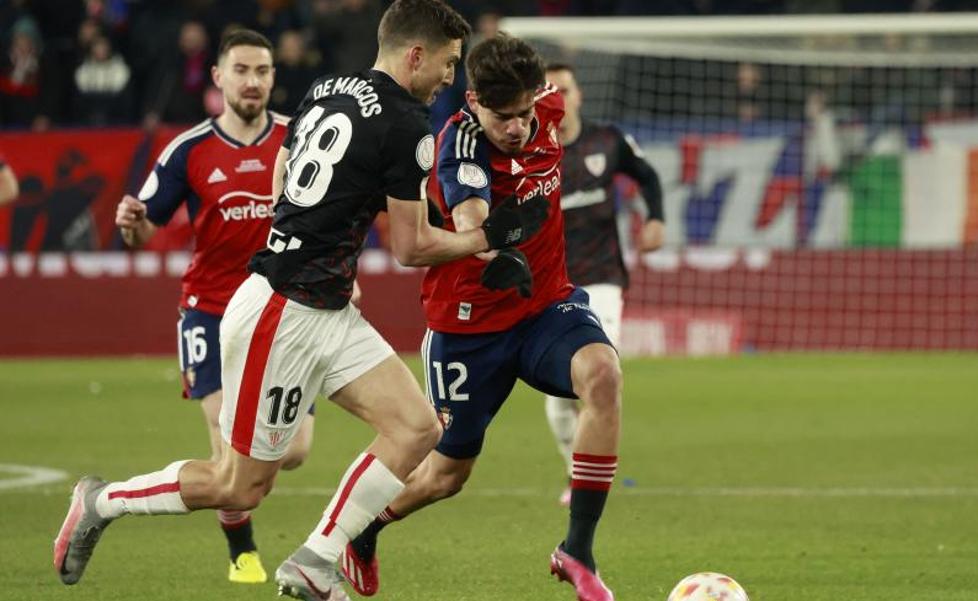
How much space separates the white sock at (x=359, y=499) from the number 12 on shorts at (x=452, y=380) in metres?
1.17

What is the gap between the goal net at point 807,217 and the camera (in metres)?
19.8

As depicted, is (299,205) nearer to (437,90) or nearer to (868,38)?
(437,90)

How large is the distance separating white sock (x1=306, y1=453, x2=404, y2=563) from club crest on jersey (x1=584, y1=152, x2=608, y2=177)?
4.67 m

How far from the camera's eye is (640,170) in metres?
11.5

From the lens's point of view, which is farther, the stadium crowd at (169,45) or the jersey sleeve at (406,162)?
the stadium crowd at (169,45)

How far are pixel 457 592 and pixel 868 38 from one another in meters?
13.9

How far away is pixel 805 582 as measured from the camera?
808 centimetres

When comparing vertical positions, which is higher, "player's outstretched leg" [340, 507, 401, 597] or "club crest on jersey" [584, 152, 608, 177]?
"club crest on jersey" [584, 152, 608, 177]

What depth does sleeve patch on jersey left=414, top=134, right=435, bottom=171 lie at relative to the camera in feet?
22.4

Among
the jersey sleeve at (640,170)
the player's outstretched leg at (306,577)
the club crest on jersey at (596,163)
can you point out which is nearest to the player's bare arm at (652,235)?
the jersey sleeve at (640,170)

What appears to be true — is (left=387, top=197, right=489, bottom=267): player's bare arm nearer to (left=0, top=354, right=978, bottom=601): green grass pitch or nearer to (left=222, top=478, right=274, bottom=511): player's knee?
(left=222, top=478, right=274, bottom=511): player's knee

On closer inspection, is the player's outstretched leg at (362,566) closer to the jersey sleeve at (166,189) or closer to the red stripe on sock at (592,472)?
the red stripe on sock at (592,472)


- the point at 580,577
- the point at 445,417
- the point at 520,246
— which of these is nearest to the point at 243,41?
the point at 520,246

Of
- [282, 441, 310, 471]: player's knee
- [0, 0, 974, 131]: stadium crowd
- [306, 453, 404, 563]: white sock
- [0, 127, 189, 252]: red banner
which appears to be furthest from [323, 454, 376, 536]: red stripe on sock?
[0, 0, 974, 131]: stadium crowd
